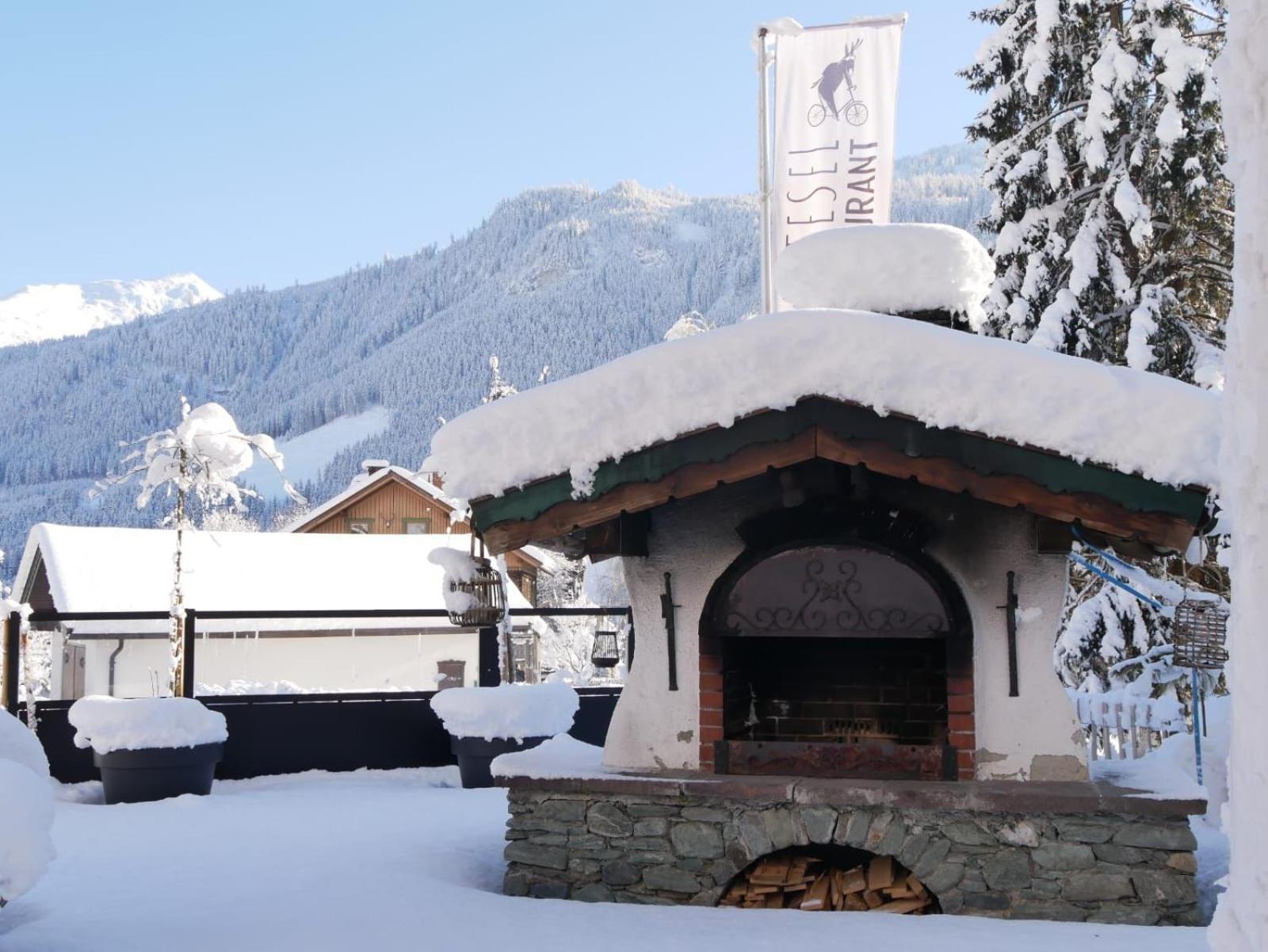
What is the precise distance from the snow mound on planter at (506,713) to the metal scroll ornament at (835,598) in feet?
13.5

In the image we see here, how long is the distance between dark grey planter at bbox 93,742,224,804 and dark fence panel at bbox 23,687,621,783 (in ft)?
3.13

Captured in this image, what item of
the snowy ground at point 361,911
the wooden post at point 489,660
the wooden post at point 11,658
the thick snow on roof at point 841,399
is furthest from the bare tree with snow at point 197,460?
the thick snow on roof at point 841,399

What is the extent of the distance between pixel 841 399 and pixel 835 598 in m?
1.12

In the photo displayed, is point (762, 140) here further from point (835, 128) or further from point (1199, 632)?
point (1199, 632)

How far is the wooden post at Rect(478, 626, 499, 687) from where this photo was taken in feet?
36.5

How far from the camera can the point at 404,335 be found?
16362cm

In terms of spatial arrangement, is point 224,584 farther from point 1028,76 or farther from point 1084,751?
point 1084,751

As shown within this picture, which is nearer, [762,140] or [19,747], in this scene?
[19,747]

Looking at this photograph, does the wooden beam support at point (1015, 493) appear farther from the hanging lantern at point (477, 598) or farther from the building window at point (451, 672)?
the building window at point (451, 672)

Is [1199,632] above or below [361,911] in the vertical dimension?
above

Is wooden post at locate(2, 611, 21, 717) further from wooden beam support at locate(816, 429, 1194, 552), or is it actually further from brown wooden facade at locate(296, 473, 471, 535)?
brown wooden facade at locate(296, 473, 471, 535)

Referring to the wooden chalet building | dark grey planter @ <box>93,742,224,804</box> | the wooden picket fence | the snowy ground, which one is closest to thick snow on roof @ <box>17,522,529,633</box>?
dark grey planter @ <box>93,742,224,804</box>

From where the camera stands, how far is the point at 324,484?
100625 millimetres

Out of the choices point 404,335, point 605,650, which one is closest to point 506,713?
point 605,650
